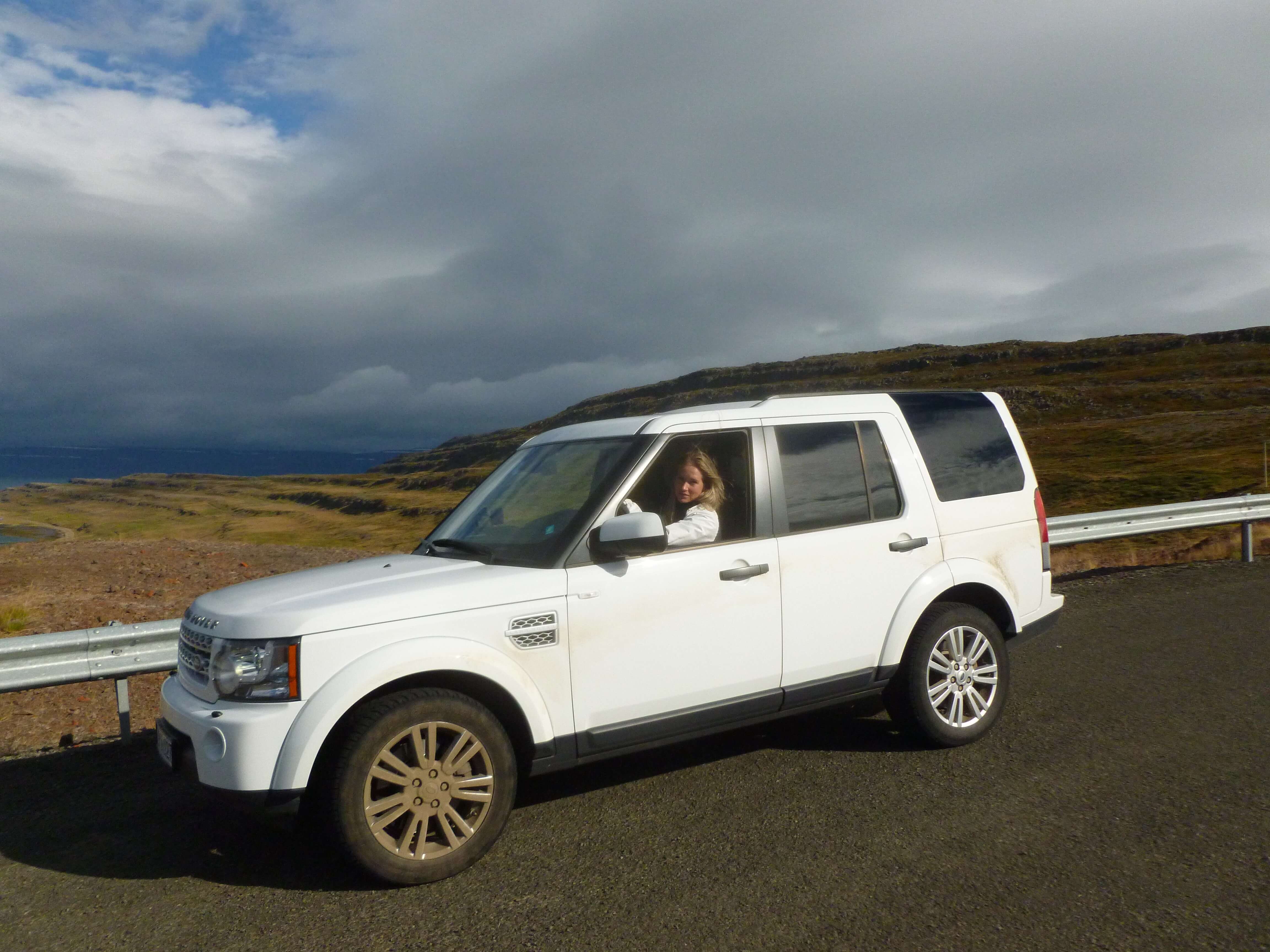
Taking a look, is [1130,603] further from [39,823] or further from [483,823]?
[39,823]

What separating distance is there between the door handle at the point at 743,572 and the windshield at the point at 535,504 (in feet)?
2.28

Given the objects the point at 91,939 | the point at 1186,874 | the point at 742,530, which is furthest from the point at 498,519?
the point at 1186,874

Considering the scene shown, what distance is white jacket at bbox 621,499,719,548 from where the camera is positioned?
4.53m

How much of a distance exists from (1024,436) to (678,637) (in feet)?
263

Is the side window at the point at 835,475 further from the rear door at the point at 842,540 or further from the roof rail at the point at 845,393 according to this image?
the roof rail at the point at 845,393

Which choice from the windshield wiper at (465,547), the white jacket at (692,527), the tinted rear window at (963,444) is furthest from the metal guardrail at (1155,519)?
the windshield wiper at (465,547)

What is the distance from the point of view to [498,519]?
493 centimetres

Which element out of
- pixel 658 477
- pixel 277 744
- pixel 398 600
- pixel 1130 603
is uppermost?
pixel 658 477

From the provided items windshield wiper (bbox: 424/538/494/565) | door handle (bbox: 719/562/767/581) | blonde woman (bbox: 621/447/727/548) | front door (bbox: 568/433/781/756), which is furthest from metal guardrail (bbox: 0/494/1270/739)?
door handle (bbox: 719/562/767/581)

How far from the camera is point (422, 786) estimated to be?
3.78m

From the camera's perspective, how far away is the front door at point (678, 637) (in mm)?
4180

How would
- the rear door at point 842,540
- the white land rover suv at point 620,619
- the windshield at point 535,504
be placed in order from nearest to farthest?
1. the white land rover suv at point 620,619
2. the windshield at point 535,504
3. the rear door at point 842,540

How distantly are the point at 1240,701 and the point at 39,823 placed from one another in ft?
22.8

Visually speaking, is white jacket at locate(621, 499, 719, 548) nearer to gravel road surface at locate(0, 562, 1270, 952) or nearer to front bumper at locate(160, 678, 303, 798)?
gravel road surface at locate(0, 562, 1270, 952)
